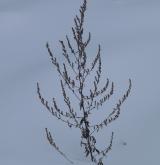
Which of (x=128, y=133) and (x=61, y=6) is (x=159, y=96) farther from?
(x=61, y=6)

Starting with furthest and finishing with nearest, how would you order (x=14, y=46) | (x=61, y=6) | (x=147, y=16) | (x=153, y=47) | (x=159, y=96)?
1. (x=61, y=6)
2. (x=147, y=16)
3. (x=14, y=46)
4. (x=153, y=47)
5. (x=159, y=96)

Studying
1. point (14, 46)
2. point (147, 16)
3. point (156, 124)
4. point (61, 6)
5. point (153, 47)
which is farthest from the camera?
point (61, 6)

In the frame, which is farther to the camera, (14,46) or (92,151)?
(14,46)

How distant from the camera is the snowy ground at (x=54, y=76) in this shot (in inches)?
145

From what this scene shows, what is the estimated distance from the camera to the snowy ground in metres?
3.68

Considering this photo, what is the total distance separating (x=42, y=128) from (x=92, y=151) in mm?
557

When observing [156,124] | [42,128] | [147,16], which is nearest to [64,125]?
[42,128]

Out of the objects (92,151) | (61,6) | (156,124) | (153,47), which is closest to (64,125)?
(92,151)

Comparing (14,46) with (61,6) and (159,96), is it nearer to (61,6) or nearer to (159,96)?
(61,6)

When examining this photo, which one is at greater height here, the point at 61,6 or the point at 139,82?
the point at 61,6

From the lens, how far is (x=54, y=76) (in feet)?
15.6

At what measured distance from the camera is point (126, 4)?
21.7 ft

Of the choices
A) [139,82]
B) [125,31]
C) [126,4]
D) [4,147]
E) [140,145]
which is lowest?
[140,145]

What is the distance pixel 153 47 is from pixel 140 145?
1.74 meters
